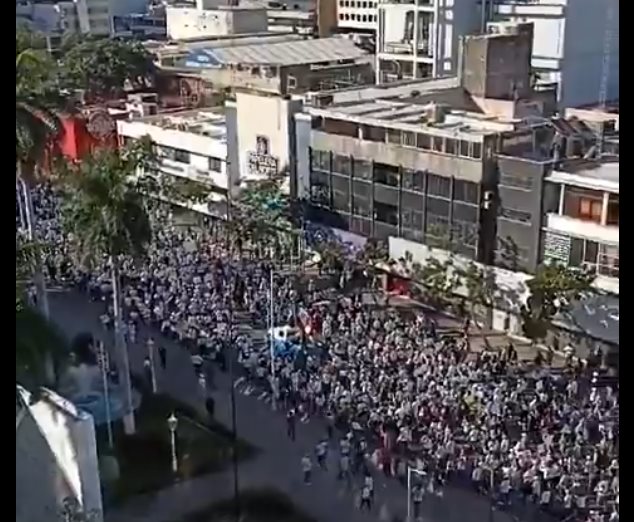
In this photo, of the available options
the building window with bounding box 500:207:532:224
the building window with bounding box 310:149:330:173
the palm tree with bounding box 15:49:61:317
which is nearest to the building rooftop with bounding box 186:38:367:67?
the building window with bounding box 310:149:330:173

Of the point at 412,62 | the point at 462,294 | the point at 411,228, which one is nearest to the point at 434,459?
the point at 462,294

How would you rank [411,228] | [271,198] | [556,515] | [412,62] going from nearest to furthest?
[556,515] < [411,228] < [271,198] < [412,62]

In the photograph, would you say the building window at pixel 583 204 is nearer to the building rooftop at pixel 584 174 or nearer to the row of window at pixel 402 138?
the building rooftop at pixel 584 174

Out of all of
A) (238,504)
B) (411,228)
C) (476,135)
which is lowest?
(238,504)

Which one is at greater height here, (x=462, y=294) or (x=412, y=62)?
(x=412, y=62)

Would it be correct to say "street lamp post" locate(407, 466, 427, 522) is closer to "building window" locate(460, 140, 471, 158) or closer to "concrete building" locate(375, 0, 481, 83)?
"building window" locate(460, 140, 471, 158)

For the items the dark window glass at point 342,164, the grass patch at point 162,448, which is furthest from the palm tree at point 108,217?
the dark window glass at point 342,164

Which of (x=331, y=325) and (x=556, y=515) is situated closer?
(x=556, y=515)

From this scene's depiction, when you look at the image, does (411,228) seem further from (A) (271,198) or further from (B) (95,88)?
(B) (95,88)
